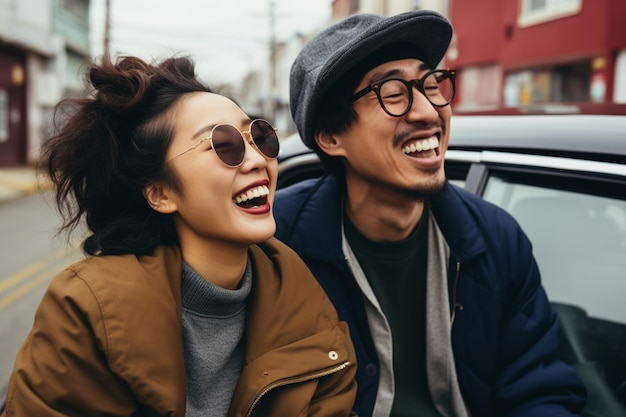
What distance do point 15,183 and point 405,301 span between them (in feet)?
50.9

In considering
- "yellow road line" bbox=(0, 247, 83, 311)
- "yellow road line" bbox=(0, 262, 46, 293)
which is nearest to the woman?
"yellow road line" bbox=(0, 247, 83, 311)

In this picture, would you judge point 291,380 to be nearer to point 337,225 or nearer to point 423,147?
point 337,225

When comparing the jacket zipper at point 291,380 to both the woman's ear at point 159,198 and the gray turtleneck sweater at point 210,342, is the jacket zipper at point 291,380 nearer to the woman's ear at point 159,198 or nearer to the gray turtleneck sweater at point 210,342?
the gray turtleneck sweater at point 210,342

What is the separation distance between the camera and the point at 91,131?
5.57ft

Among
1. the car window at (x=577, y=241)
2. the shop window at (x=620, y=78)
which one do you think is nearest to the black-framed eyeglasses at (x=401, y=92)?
the car window at (x=577, y=241)

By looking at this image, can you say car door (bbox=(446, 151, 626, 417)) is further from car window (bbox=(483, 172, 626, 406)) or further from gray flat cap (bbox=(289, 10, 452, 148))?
gray flat cap (bbox=(289, 10, 452, 148))

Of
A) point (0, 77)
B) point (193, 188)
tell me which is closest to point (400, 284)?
point (193, 188)

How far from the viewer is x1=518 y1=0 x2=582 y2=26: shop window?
1365 centimetres

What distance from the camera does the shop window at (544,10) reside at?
1365cm

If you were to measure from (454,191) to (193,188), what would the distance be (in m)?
0.92

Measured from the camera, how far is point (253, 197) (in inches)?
65.3

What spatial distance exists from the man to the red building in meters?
9.31

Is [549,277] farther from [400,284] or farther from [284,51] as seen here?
[284,51]

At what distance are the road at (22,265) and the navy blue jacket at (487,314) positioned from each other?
1306mm
